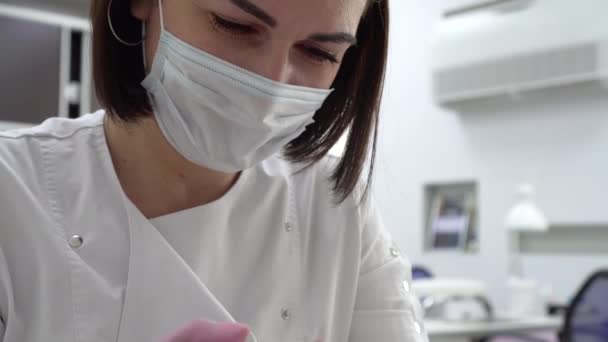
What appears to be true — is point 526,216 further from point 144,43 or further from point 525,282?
point 144,43

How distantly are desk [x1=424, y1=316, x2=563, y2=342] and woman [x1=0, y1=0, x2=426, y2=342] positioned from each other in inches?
82.4

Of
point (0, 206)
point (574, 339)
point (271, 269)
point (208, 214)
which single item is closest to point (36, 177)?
point (0, 206)

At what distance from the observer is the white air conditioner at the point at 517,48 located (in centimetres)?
465

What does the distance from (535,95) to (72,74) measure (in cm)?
410

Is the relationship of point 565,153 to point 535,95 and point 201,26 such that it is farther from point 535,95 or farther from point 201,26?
point 201,26

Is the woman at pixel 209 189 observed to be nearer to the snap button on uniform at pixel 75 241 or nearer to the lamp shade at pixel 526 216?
the snap button on uniform at pixel 75 241

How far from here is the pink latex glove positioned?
2.19ft

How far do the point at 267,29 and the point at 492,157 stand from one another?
175 inches

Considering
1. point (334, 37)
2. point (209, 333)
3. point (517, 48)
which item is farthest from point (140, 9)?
point (517, 48)

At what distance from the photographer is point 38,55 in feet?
4.55

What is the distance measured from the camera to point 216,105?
1.02m

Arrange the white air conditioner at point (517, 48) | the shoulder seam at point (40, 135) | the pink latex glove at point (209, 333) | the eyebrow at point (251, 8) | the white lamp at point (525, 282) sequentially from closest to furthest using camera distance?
the pink latex glove at point (209, 333), the eyebrow at point (251, 8), the shoulder seam at point (40, 135), the white lamp at point (525, 282), the white air conditioner at point (517, 48)

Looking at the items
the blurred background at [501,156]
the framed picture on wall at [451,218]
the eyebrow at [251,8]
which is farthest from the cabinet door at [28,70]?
the framed picture on wall at [451,218]

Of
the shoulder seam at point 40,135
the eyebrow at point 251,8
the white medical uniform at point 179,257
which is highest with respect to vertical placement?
the eyebrow at point 251,8
